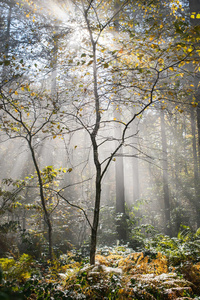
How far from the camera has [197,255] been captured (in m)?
3.90

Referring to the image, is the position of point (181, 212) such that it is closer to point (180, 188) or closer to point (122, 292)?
point (180, 188)

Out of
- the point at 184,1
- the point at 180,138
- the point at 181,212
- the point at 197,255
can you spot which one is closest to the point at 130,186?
the point at 180,138

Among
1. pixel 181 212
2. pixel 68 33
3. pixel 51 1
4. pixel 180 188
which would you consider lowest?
pixel 181 212

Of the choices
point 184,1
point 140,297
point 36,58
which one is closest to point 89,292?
point 140,297

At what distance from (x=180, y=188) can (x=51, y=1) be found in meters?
16.4

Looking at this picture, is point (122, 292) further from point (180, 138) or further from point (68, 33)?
point (180, 138)

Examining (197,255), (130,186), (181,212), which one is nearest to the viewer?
(197,255)

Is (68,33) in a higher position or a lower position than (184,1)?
lower

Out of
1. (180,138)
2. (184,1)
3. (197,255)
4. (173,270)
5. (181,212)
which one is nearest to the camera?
(173,270)

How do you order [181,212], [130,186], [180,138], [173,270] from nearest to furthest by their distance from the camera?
[173,270]
[181,212]
[180,138]
[130,186]

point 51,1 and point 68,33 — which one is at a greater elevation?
point 51,1

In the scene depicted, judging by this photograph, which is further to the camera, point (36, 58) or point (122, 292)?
point (36, 58)

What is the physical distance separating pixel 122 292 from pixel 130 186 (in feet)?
95.6

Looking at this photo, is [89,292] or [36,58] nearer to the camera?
[89,292]
